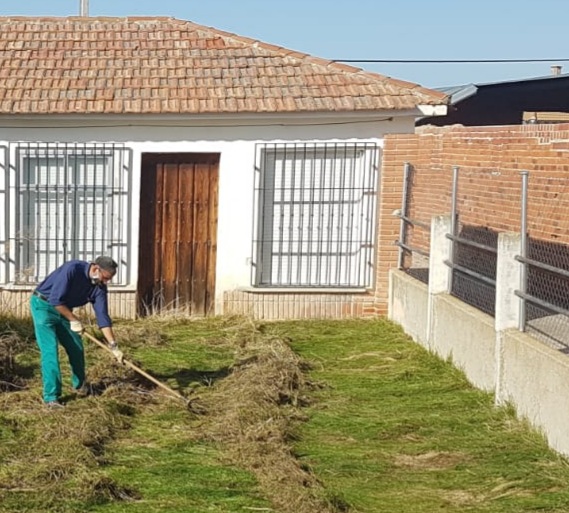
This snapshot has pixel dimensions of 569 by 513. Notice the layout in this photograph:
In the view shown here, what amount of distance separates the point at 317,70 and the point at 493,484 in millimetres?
8451

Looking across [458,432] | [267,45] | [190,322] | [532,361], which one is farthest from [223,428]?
[267,45]

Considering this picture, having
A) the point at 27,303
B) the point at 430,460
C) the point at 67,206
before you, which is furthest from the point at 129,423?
the point at 67,206

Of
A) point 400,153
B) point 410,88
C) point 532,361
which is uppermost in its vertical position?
point 410,88

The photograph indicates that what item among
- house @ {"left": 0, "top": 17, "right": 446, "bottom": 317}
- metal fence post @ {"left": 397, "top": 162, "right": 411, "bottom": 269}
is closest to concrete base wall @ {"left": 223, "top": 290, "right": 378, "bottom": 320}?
house @ {"left": 0, "top": 17, "right": 446, "bottom": 317}

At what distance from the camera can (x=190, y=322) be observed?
14.3 m

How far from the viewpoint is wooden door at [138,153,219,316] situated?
564 inches

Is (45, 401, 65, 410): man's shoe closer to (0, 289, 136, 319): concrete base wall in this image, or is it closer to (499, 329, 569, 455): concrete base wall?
(499, 329, 569, 455): concrete base wall

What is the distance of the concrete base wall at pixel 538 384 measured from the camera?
7.93m

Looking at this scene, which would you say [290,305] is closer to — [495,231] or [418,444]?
[495,231]

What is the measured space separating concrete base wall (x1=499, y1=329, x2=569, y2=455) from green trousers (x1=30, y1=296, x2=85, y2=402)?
12.8 feet

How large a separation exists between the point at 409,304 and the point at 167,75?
15.0ft

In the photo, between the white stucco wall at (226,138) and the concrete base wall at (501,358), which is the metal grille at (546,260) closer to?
the concrete base wall at (501,358)

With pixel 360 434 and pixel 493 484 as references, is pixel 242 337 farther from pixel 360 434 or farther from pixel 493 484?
pixel 493 484

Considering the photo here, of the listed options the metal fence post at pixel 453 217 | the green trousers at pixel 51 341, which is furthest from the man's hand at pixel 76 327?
the metal fence post at pixel 453 217
